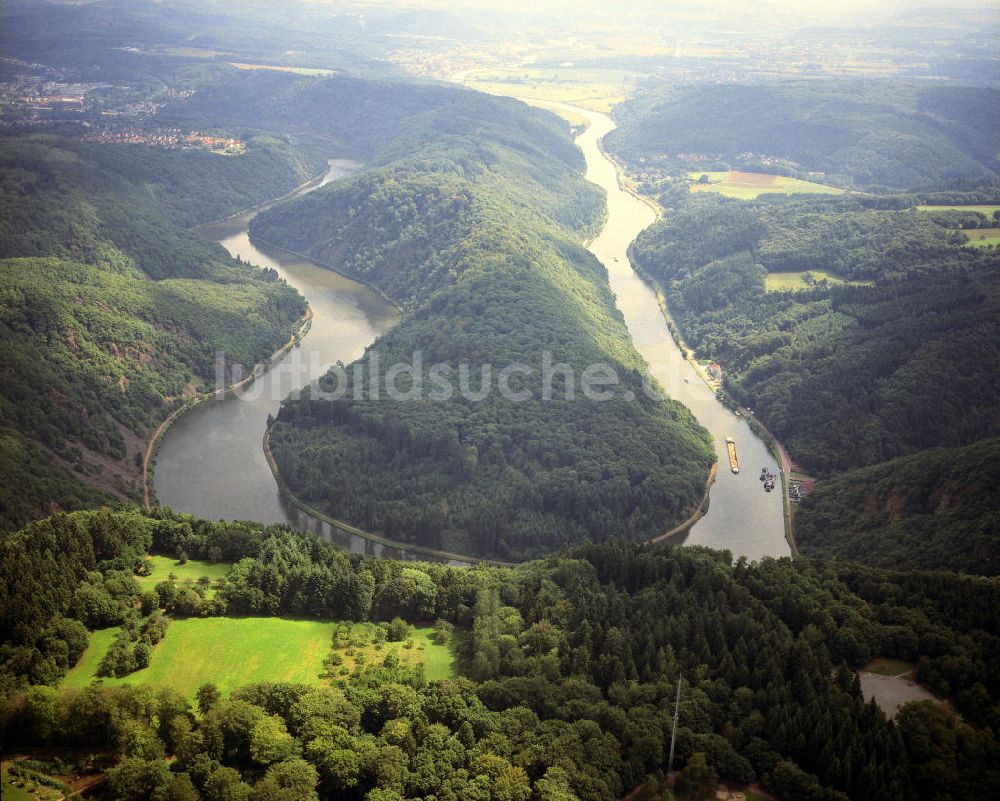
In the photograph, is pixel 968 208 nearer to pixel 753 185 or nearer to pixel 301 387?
pixel 753 185

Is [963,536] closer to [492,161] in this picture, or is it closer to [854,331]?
[854,331]

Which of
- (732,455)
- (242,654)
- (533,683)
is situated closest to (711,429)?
(732,455)

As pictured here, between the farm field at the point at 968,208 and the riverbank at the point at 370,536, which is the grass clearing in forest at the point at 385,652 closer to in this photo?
the riverbank at the point at 370,536

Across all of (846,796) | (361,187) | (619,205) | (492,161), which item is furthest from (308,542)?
(619,205)

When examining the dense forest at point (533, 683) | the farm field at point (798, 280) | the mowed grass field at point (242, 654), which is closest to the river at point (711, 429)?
the farm field at point (798, 280)

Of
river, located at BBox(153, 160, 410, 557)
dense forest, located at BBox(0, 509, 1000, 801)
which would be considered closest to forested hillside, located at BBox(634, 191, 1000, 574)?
dense forest, located at BBox(0, 509, 1000, 801)

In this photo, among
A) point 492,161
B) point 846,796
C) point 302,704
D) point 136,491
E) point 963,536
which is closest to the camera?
point 846,796

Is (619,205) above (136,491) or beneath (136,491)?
above
